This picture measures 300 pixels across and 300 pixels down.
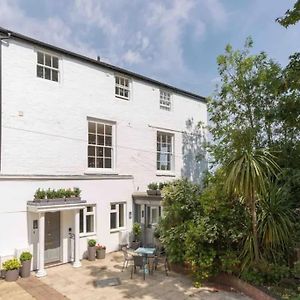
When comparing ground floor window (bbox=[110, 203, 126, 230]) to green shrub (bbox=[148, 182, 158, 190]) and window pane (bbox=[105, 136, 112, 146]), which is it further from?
window pane (bbox=[105, 136, 112, 146])

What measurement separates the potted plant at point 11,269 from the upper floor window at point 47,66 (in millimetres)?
7679

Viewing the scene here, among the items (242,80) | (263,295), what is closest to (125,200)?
(263,295)

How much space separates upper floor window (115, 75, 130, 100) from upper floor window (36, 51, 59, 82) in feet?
11.8

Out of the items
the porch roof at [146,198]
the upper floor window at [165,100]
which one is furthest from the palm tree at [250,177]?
the upper floor window at [165,100]

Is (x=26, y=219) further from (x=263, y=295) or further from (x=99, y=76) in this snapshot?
(x=263, y=295)

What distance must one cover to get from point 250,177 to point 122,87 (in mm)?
9956

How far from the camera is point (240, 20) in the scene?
35.8ft

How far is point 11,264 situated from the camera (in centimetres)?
1141

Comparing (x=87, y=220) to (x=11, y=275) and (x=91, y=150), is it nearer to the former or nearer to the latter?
(x=91, y=150)

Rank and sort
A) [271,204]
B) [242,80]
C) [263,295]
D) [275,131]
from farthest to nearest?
[242,80]
[275,131]
[271,204]
[263,295]

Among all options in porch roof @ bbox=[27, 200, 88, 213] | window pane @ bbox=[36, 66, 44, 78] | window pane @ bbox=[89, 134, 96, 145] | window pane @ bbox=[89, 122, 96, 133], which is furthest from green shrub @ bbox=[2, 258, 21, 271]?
window pane @ bbox=[36, 66, 44, 78]

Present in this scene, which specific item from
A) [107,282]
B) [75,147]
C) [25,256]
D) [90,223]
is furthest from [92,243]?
[75,147]

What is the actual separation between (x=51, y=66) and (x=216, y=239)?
10.1 m

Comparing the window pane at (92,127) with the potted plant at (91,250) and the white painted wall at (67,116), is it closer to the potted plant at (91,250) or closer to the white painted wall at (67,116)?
the white painted wall at (67,116)
